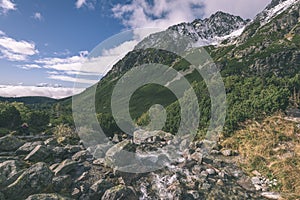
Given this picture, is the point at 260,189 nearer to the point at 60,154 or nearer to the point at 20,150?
the point at 60,154

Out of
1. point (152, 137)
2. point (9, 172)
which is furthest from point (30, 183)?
point (152, 137)

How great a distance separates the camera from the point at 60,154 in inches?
1168

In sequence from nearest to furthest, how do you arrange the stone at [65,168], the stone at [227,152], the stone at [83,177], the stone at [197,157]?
the stone at [83,177]
the stone at [65,168]
the stone at [197,157]
the stone at [227,152]

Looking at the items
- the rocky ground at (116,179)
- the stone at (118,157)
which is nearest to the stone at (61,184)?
the rocky ground at (116,179)

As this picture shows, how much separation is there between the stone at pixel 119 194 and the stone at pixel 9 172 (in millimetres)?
6730

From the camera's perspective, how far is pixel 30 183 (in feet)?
58.1

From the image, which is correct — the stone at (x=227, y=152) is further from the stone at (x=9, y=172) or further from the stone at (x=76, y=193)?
the stone at (x=9, y=172)

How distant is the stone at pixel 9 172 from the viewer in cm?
1800

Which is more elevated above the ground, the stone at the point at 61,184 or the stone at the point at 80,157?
the stone at the point at 61,184

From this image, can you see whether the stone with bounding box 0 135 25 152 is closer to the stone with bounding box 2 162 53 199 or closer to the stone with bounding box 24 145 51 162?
the stone with bounding box 24 145 51 162

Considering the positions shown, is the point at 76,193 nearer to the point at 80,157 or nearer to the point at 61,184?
the point at 61,184

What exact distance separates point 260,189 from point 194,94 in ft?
104

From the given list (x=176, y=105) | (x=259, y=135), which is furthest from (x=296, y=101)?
(x=176, y=105)

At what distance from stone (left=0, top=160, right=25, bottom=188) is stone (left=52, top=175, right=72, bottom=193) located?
8.87ft
